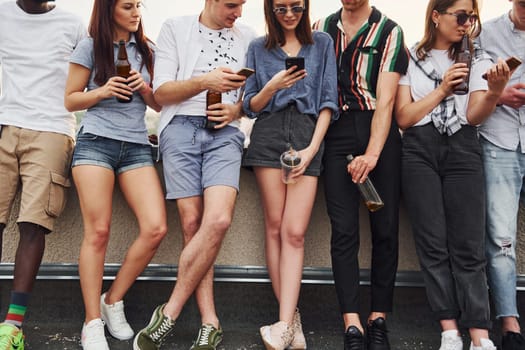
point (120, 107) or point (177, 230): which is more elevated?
point (120, 107)

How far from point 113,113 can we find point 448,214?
190 cm

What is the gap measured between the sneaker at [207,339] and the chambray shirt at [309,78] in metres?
1.20

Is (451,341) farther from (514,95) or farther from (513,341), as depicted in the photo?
(514,95)

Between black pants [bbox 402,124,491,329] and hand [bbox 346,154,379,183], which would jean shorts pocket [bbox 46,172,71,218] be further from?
black pants [bbox 402,124,491,329]

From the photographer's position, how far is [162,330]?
10.7ft

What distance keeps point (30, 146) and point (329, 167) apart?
1659 millimetres

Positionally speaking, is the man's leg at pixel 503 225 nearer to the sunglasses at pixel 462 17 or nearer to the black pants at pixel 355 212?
the black pants at pixel 355 212

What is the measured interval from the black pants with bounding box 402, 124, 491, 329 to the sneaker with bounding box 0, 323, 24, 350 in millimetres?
2161

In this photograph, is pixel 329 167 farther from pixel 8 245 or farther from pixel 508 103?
pixel 8 245

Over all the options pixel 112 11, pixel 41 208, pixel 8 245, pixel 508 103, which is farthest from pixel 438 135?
pixel 8 245

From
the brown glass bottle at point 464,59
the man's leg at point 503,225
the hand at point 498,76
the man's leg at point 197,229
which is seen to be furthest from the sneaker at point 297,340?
the hand at point 498,76

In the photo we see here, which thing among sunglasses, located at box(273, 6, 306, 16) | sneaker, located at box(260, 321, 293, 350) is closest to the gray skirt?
sunglasses, located at box(273, 6, 306, 16)

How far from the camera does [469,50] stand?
3.41 meters

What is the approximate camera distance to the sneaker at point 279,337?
10.8ft
